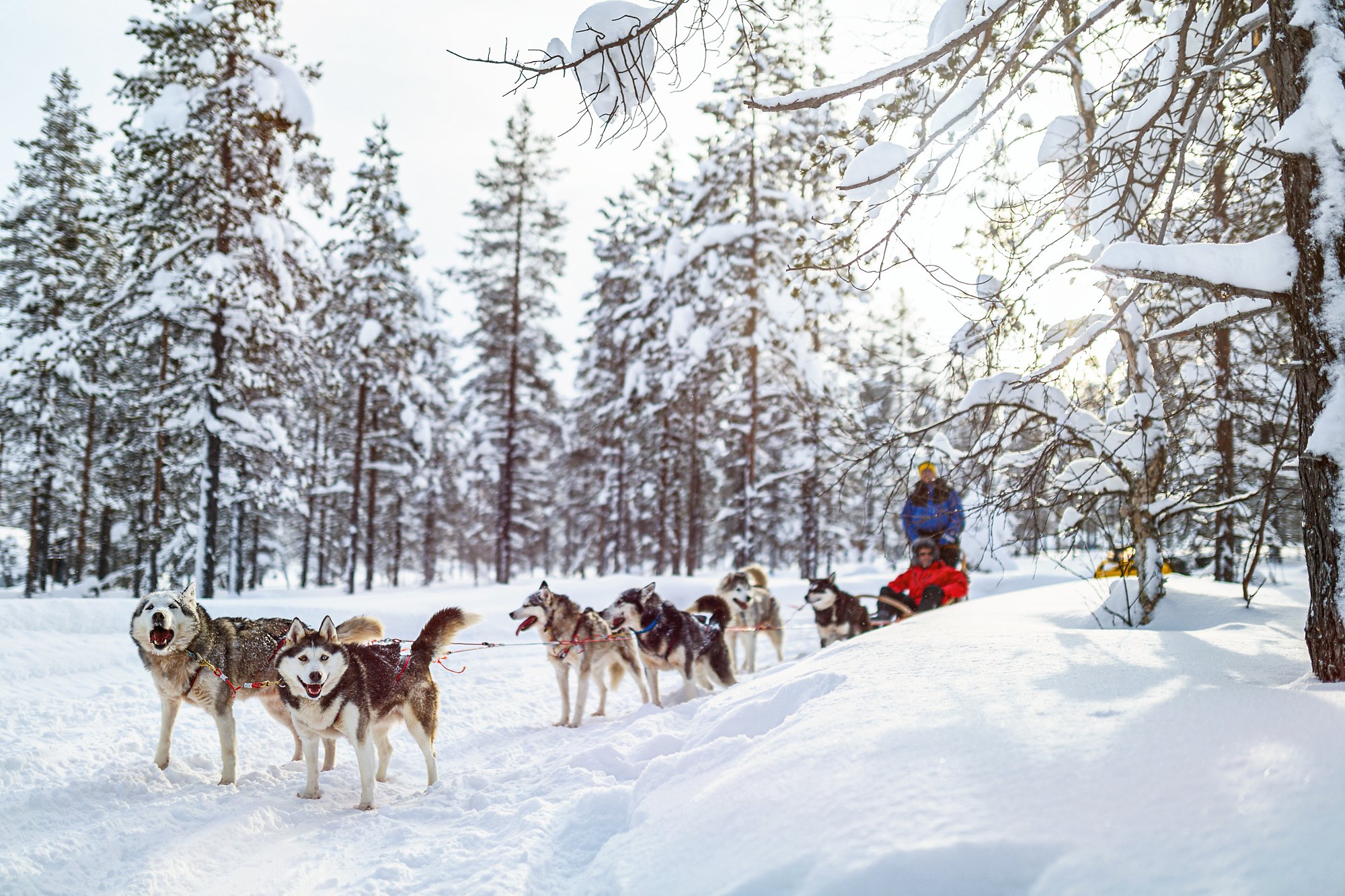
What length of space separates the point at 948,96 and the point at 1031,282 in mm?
1183

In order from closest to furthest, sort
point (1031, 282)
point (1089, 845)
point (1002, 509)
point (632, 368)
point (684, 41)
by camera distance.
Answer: point (1089, 845), point (684, 41), point (1031, 282), point (1002, 509), point (632, 368)

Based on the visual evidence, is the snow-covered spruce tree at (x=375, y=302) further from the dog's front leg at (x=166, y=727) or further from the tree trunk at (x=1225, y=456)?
the tree trunk at (x=1225, y=456)

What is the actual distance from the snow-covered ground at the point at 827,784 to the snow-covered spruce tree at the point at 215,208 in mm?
7696

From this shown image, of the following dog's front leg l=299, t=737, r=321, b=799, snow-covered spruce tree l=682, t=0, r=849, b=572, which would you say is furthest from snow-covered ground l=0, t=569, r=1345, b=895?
snow-covered spruce tree l=682, t=0, r=849, b=572

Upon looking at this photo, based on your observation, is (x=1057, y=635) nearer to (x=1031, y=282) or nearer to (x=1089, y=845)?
(x=1031, y=282)

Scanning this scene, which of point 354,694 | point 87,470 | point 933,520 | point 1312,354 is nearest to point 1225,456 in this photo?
point 933,520

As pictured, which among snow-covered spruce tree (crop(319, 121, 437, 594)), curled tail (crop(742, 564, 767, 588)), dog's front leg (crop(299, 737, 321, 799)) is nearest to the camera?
dog's front leg (crop(299, 737, 321, 799))

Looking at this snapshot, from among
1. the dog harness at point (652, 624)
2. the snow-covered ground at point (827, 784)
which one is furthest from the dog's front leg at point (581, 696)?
the dog harness at point (652, 624)

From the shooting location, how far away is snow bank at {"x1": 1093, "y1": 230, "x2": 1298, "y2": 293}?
3.27m

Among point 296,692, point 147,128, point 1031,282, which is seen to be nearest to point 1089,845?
point 1031,282

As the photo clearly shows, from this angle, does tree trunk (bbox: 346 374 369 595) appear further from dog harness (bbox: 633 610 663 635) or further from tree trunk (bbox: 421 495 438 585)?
dog harness (bbox: 633 610 663 635)

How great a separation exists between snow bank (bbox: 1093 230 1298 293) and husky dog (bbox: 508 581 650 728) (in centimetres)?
532

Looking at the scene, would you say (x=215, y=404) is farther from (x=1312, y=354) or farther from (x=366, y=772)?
(x=1312, y=354)

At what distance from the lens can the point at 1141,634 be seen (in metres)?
4.23
